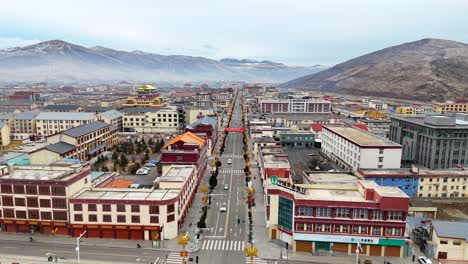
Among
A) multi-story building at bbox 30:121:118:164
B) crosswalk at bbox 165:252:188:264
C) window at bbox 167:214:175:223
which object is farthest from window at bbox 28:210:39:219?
multi-story building at bbox 30:121:118:164

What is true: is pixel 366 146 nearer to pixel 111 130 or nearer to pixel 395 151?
pixel 395 151

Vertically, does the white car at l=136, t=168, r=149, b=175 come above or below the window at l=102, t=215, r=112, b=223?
below

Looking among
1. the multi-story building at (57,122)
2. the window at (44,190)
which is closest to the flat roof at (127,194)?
the window at (44,190)

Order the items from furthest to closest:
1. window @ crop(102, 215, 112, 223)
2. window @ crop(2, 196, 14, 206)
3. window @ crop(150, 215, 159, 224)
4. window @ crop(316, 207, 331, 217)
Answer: window @ crop(2, 196, 14, 206), window @ crop(102, 215, 112, 223), window @ crop(150, 215, 159, 224), window @ crop(316, 207, 331, 217)

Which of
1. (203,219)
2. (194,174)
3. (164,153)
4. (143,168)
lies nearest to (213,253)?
(203,219)

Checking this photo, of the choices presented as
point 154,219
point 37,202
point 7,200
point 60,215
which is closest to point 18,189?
point 7,200

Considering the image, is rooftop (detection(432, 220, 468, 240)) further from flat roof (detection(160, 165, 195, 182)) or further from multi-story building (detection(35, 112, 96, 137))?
multi-story building (detection(35, 112, 96, 137))
